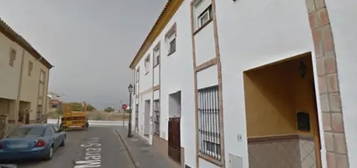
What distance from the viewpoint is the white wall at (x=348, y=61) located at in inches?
81.0

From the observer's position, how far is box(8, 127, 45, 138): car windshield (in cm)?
768

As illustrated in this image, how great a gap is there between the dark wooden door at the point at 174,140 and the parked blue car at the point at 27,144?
4520 mm

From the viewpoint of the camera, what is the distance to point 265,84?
404cm

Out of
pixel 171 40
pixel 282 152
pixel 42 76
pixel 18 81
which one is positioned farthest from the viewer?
pixel 42 76

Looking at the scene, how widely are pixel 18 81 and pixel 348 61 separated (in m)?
17.1

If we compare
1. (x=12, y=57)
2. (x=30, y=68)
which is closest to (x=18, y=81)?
(x=12, y=57)

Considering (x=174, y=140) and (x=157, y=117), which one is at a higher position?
(x=157, y=117)

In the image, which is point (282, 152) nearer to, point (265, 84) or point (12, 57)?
point (265, 84)

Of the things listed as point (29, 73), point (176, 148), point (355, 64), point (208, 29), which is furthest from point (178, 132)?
point (29, 73)

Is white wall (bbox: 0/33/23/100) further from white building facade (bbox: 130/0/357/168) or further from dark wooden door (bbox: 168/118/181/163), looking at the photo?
white building facade (bbox: 130/0/357/168)

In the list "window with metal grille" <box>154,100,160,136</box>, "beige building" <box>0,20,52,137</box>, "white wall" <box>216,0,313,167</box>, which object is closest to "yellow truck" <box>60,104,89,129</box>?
"beige building" <box>0,20,52,137</box>

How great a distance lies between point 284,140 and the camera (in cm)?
405

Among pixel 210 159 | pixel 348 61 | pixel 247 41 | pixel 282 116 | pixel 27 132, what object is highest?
pixel 247 41

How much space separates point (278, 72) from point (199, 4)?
341 centimetres
